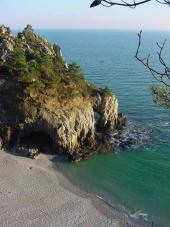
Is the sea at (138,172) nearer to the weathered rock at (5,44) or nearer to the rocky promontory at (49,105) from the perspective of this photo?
the rocky promontory at (49,105)

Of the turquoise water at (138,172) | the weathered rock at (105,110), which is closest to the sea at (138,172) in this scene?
the turquoise water at (138,172)

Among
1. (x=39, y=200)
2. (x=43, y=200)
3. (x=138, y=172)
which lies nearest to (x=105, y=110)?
→ (x=138, y=172)

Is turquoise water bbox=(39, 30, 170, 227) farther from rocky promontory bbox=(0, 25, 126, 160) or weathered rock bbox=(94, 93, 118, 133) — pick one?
rocky promontory bbox=(0, 25, 126, 160)

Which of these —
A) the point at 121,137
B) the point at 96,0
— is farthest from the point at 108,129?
the point at 96,0

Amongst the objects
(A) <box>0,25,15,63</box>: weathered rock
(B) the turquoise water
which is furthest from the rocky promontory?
(B) the turquoise water

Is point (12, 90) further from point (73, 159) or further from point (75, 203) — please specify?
point (75, 203)

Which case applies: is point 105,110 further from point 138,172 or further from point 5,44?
point 5,44

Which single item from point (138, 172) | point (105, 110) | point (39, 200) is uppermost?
point (105, 110)
